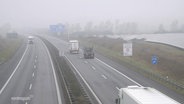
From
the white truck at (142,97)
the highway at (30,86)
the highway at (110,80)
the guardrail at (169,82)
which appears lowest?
the highway at (30,86)

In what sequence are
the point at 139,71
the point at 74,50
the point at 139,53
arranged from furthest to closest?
the point at 74,50, the point at 139,53, the point at 139,71

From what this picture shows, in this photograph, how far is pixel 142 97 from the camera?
1451cm

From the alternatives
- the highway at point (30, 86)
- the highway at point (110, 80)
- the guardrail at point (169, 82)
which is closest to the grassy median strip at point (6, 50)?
the highway at point (30, 86)

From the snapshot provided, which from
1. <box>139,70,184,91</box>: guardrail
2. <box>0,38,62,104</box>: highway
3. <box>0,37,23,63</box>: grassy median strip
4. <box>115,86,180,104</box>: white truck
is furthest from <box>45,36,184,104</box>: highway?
<box>0,37,23,63</box>: grassy median strip

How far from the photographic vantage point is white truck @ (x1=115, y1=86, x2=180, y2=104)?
13.7m

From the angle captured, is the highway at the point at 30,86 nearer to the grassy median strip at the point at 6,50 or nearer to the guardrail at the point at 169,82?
the guardrail at the point at 169,82

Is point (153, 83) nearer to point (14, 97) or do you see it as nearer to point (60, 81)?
point (60, 81)

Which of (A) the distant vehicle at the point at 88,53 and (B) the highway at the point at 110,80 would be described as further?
(A) the distant vehicle at the point at 88,53

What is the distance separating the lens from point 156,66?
155 feet

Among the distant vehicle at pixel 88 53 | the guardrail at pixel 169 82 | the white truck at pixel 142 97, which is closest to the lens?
the white truck at pixel 142 97

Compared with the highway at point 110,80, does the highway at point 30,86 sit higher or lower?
lower

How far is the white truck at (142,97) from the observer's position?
13656 millimetres

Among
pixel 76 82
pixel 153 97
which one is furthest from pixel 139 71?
pixel 153 97

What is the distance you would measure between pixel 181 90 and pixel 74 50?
41323 mm
